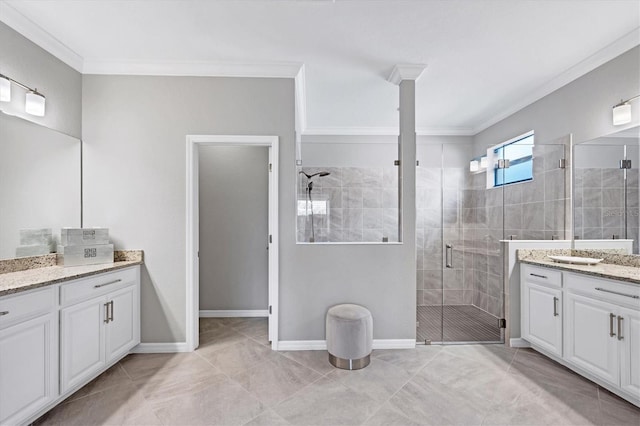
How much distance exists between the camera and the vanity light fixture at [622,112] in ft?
7.77

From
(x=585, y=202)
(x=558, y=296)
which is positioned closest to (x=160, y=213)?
(x=558, y=296)

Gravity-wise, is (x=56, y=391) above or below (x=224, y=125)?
below

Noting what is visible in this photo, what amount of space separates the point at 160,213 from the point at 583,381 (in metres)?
3.87

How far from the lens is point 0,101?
203 cm

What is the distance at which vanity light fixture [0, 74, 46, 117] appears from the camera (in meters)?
2.04

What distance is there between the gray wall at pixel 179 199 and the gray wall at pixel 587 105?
5.68ft

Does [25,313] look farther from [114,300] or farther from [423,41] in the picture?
[423,41]

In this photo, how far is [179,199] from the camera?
2.79m

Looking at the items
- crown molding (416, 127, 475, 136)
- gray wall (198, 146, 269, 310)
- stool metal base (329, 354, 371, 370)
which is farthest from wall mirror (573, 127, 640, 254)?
gray wall (198, 146, 269, 310)

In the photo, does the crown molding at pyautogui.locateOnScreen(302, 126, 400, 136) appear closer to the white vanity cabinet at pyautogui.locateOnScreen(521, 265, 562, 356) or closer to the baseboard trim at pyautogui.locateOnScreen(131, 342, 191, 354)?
the white vanity cabinet at pyautogui.locateOnScreen(521, 265, 562, 356)

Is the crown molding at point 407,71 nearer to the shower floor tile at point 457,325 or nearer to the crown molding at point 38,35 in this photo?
the shower floor tile at point 457,325

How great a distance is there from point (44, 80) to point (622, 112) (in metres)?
4.83

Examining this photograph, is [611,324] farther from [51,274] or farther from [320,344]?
[51,274]

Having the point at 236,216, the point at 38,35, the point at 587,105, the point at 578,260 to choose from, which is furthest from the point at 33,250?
the point at 587,105
